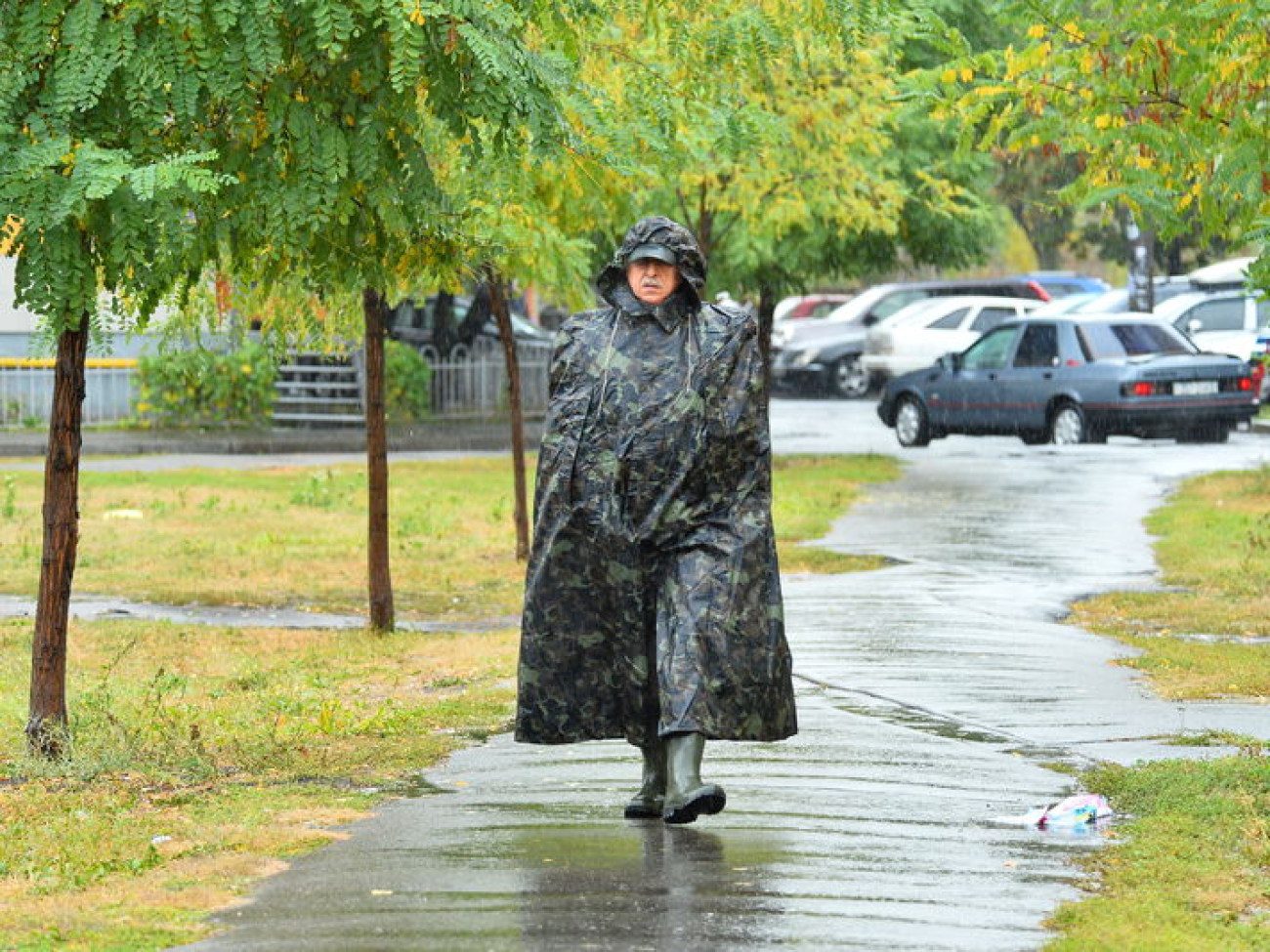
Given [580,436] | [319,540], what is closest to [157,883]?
[580,436]

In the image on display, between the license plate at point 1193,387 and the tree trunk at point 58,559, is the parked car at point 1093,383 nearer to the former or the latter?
the license plate at point 1193,387

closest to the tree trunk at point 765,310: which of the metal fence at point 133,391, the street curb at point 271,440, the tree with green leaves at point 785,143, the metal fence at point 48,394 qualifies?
the tree with green leaves at point 785,143

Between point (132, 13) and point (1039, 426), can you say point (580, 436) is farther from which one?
point (1039, 426)

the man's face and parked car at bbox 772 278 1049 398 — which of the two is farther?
parked car at bbox 772 278 1049 398

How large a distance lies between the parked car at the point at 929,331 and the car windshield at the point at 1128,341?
38.5ft

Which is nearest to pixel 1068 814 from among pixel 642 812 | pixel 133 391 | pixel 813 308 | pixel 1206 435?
pixel 642 812

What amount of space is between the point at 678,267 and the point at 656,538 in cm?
83

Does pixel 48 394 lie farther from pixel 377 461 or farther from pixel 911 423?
pixel 377 461

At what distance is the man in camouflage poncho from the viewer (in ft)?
24.9

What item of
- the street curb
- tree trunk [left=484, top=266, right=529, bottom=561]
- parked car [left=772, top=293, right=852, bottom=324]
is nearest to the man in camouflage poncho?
tree trunk [left=484, top=266, right=529, bottom=561]

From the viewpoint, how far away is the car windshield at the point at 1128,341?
89.0 ft

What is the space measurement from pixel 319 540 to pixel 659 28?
22.0 ft

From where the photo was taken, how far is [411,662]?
494 inches

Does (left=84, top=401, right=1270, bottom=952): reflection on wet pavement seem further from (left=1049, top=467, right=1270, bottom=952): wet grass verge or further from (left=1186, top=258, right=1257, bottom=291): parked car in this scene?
(left=1186, top=258, right=1257, bottom=291): parked car
